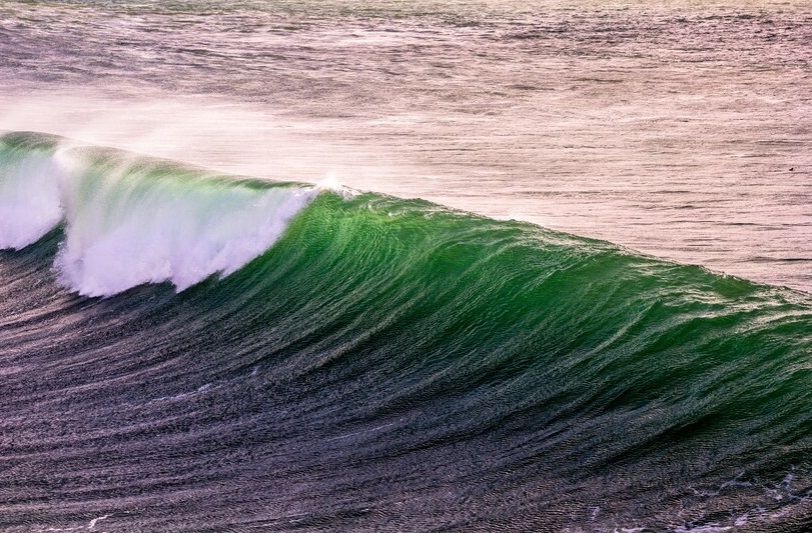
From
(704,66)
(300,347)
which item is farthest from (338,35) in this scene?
(300,347)

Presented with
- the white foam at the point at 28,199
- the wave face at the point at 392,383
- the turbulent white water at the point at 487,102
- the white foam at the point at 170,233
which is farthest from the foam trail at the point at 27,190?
the wave face at the point at 392,383

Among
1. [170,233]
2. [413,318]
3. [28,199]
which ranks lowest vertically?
[28,199]

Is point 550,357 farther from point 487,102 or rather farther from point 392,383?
point 487,102

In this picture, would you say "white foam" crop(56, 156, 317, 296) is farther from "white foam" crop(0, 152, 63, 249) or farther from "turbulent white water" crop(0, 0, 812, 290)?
"turbulent white water" crop(0, 0, 812, 290)

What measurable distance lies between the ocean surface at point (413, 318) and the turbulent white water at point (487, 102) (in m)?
0.08

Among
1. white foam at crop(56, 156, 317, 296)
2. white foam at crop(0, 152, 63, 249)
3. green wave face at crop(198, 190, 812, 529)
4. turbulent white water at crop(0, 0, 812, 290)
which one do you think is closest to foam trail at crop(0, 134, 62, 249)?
white foam at crop(0, 152, 63, 249)

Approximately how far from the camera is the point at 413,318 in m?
6.64

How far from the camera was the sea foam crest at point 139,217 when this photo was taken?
27.1 feet

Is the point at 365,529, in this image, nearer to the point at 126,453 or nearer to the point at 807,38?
the point at 126,453

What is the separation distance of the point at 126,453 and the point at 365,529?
1501mm

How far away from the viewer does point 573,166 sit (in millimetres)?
10766

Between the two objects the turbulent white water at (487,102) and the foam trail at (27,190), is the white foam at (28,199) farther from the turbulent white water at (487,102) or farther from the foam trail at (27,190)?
the turbulent white water at (487,102)

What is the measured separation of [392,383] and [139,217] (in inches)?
158

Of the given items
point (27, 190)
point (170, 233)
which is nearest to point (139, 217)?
point (170, 233)
